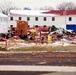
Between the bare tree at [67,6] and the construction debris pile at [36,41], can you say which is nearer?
the construction debris pile at [36,41]

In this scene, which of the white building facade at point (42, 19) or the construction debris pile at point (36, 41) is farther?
the white building facade at point (42, 19)

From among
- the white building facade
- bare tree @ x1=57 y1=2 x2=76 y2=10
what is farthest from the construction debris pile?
bare tree @ x1=57 y1=2 x2=76 y2=10

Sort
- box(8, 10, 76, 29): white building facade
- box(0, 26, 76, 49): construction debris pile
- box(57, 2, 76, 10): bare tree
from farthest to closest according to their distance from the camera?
1. box(57, 2, 76, 10): bare tree
2. box(8, 10, 76, 29): white building facade
3. box(0, 26, 76, 49): construction debris pile

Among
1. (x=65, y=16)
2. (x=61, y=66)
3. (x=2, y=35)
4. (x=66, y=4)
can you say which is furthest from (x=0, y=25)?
(x=66, y=4)

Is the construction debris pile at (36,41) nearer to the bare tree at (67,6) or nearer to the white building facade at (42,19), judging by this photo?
the white building facade at (42,19)

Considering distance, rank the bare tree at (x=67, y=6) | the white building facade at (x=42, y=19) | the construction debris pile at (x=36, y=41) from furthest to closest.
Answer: the bare tree at (x=67, y=6), the white building facade at (x=42, y=19), the construction debris pile at (x=36, y=41)

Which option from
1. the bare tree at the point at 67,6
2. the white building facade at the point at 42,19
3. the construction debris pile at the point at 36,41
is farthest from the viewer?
the bare tree at the point at 67,6

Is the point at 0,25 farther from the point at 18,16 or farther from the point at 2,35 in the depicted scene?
the point at 18,16

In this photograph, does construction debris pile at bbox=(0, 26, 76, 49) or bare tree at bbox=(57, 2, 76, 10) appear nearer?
construction debris pile at bbox=(0, 26, 76, 49)

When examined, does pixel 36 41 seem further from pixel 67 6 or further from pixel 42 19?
pixel 67 6

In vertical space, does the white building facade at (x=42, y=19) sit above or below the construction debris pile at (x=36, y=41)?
above

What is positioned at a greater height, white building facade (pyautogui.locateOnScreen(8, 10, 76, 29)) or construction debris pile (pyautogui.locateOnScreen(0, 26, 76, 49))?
white building facade (pyautogui.locateOnScreen(8, 10, 76, 29))

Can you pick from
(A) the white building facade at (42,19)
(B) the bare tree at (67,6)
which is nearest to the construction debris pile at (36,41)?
(A) the white building facade at (42,19)

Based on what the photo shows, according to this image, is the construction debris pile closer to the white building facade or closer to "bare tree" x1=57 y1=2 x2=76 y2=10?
the white building facade
